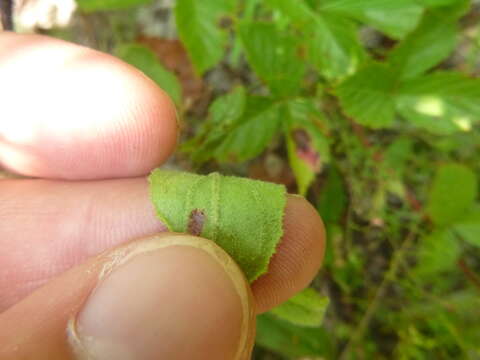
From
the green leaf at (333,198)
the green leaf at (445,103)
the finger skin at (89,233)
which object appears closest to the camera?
the finger skin at (89,233)

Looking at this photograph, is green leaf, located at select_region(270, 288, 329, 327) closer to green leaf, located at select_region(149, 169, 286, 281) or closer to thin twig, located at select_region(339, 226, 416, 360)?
green leaf, located at select_region(149, 169, 286, 281)

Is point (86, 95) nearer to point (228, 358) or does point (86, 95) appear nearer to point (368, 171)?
point (228, 358)

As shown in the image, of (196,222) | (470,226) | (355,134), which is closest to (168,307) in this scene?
(196,222)

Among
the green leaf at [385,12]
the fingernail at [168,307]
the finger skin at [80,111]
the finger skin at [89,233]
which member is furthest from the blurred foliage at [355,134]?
the fingernail at [168,307]

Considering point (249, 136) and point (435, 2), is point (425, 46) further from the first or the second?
point (249, 136)

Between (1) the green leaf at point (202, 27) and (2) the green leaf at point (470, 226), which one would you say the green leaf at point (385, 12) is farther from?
(2) the green leaf at point (470, 226)

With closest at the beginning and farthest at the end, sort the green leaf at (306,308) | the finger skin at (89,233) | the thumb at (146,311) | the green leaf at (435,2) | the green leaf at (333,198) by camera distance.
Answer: the thumb at (146,311), the finger skin at (89,233), the green leaf at (306,308), the green leaf at (435,2), the green leaf at (333,198)

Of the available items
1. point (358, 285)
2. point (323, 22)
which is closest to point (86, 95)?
point (323, 22)
